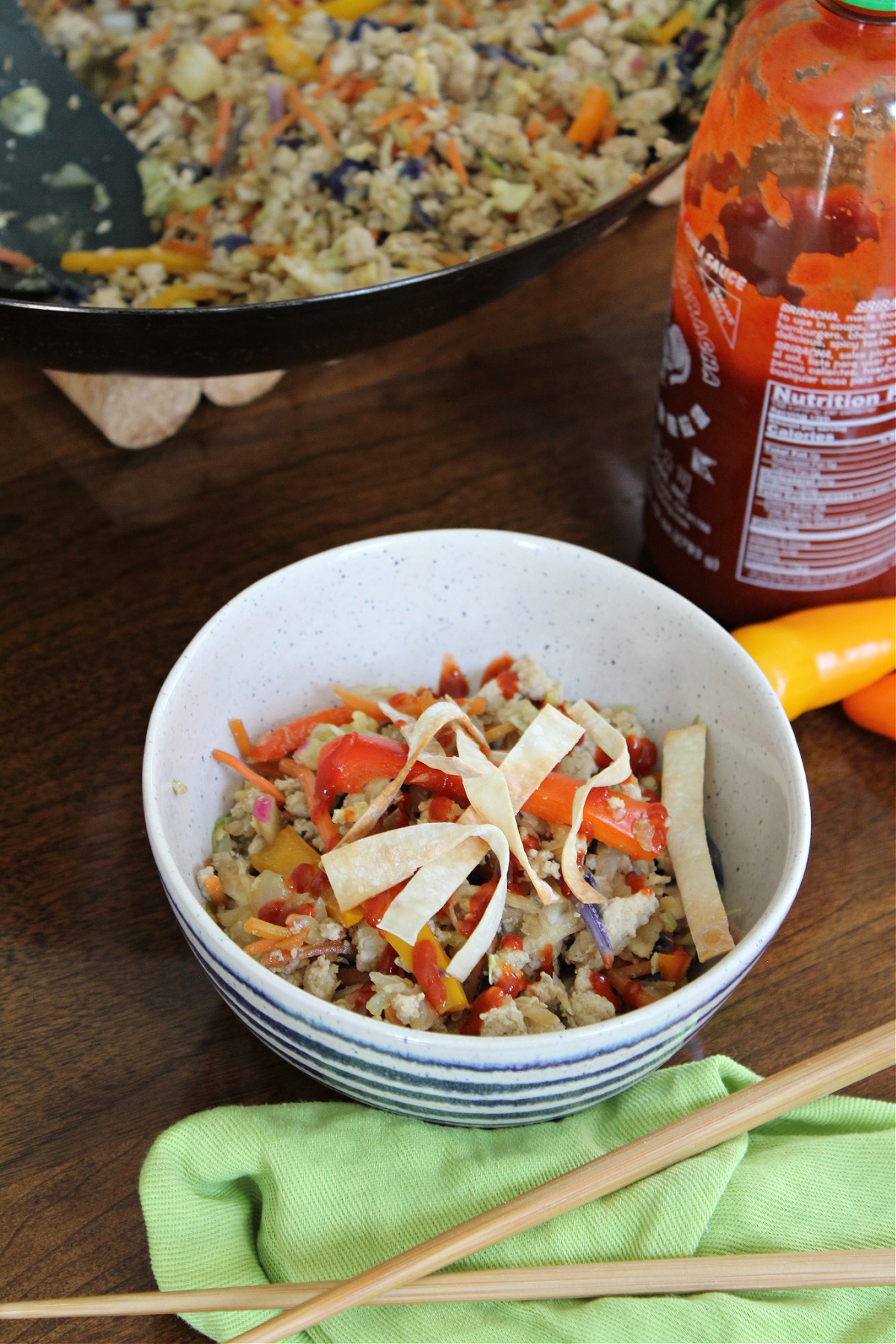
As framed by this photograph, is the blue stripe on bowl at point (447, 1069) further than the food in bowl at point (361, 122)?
No

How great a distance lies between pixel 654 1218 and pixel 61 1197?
1.25 feet

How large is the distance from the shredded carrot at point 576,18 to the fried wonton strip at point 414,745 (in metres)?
1.00

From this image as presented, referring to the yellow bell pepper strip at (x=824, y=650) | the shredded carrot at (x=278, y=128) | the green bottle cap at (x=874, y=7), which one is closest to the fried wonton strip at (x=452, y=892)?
the yellow bell pepper strip at (x=824, y=650)

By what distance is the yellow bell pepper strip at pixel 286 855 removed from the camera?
2.91ft

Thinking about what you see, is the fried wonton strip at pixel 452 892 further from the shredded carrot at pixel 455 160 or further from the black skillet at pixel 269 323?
the shredded carrot at pixel 455 160

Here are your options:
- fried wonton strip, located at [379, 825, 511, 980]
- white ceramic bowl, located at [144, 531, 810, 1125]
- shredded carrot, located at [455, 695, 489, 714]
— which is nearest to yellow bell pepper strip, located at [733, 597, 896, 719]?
white ceramic bowl, located at [144, 531, 810, 1125]

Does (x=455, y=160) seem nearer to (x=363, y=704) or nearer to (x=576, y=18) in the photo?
(x=576, y=18)

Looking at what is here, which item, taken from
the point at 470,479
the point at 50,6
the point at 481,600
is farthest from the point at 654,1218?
the point at 50,6

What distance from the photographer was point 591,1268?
702 millimetres

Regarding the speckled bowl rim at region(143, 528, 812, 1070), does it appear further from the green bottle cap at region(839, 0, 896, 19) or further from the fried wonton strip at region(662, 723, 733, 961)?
the green bottle cap at region(839, 0, 896, 19)

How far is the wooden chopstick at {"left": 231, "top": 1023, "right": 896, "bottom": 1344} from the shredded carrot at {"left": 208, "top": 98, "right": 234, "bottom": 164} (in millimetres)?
1161

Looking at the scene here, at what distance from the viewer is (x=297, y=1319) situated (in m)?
0.65

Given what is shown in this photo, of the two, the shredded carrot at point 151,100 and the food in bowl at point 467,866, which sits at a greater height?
the shredded carrot at point 151,100

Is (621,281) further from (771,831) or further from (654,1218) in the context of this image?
(654,1218)
